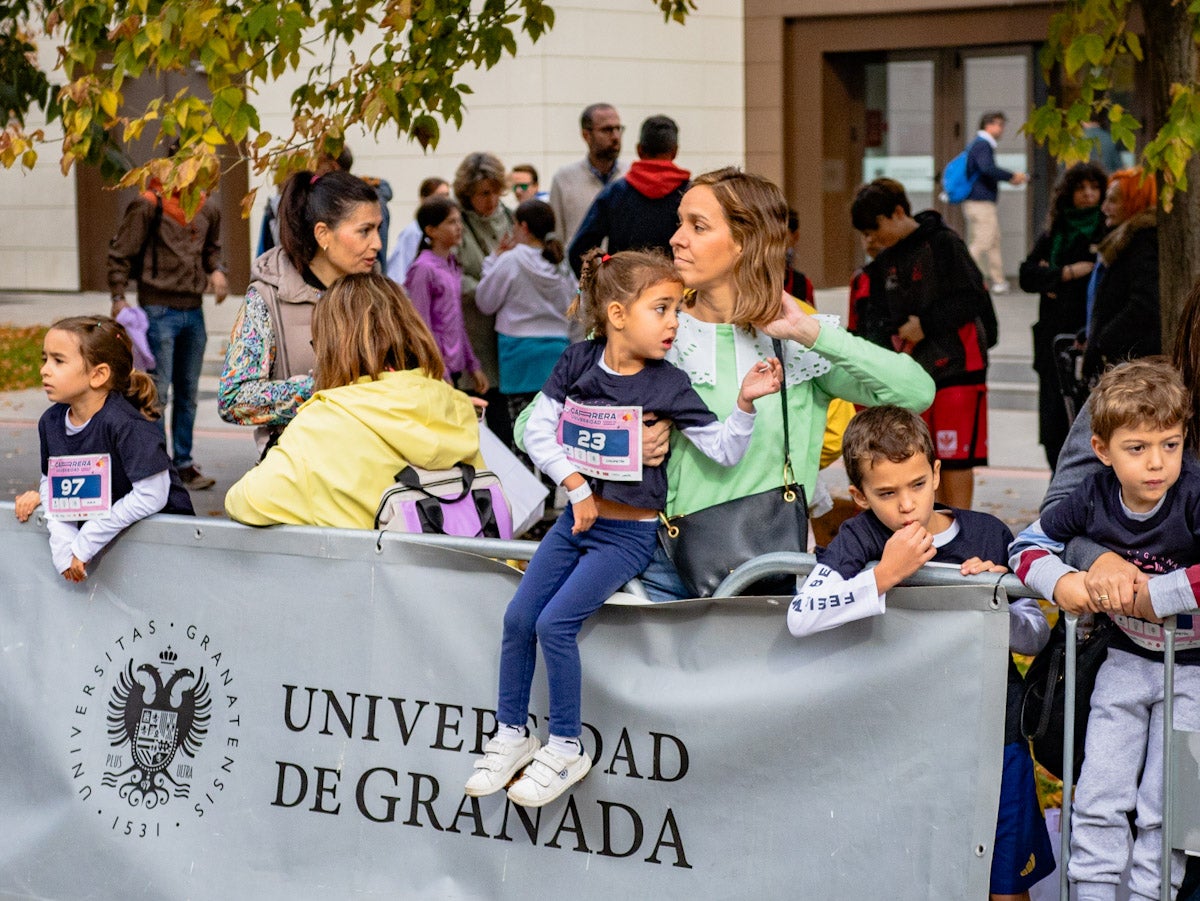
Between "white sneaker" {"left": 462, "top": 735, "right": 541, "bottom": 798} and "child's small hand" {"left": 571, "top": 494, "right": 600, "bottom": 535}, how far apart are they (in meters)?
0.53

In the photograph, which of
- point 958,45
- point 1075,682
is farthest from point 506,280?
point 958,45

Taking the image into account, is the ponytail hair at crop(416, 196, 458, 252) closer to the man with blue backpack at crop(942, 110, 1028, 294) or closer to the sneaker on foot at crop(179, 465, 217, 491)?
the sneaker on foot at crop(179, 465, 217, 491)

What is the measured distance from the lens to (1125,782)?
3.54 m

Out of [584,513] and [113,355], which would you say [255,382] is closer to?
[113,355]

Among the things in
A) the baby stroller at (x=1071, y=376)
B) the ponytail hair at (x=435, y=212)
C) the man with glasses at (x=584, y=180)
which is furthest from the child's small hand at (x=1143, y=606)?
the man with glasses at (x=584, y=180)

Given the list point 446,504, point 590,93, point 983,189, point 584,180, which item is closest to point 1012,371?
point 983,189

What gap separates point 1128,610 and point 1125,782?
1.31ft

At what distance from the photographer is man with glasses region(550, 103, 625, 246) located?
1034 cm

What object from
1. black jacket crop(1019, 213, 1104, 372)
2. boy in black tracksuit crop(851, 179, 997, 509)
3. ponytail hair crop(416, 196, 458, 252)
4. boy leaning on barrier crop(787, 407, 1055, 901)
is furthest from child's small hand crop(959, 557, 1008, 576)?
ponytail hair crop(416, 196, 458, 252)

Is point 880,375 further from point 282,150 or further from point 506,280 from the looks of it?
point 506,280

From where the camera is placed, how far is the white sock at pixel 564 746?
3.93 metres

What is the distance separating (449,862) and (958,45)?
17388 mm

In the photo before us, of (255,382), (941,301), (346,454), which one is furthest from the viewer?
(941,301)

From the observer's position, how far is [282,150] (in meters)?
6.05
